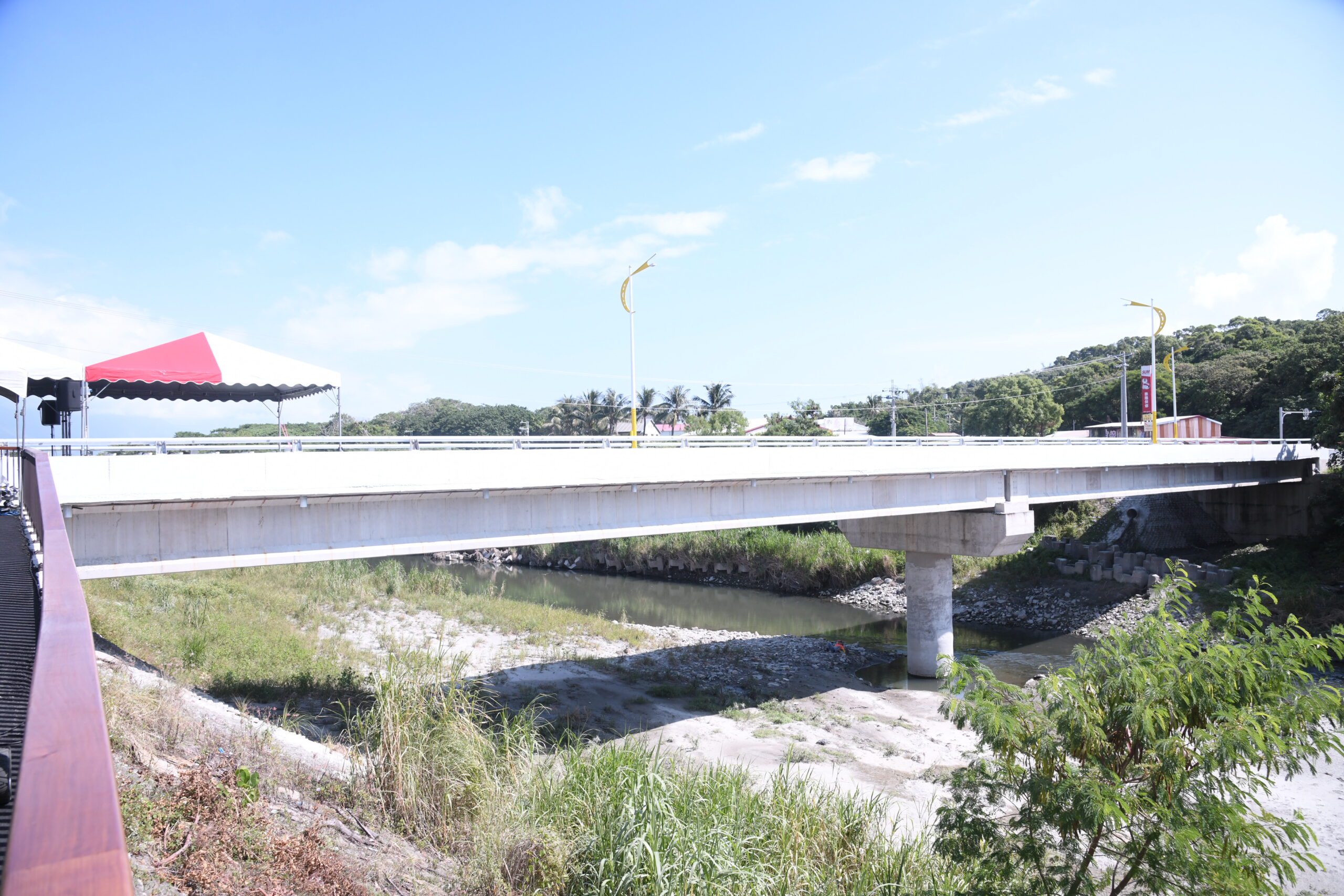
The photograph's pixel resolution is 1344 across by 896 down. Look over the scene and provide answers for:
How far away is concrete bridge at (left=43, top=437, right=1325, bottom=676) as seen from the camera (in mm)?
10891

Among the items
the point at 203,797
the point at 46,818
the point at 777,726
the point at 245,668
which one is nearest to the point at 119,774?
the point at 203,797

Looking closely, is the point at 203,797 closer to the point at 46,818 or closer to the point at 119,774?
the point at 119,774

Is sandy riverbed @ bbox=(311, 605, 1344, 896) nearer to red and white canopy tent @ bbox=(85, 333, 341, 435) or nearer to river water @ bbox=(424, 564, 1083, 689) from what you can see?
river water @ bbox=(424, 564, 1083, 689)

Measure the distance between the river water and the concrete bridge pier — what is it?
40.2 inches

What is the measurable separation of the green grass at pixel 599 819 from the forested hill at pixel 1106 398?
22.8 metres

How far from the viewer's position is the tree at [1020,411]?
66.4m

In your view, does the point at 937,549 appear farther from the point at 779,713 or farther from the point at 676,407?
the point at 676,407

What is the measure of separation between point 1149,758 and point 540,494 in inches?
404

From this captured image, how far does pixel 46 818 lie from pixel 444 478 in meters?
12.3

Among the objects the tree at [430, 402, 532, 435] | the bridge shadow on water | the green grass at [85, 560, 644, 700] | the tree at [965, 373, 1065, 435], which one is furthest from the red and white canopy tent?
the tree at [430, 402, 532, 435]

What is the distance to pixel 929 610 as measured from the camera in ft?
73.5

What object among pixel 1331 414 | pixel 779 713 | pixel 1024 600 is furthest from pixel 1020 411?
pixel 779 713

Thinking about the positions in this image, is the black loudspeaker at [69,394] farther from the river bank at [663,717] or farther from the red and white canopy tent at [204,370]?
the river bank at [663,717]

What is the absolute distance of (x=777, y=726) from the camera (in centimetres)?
1673
